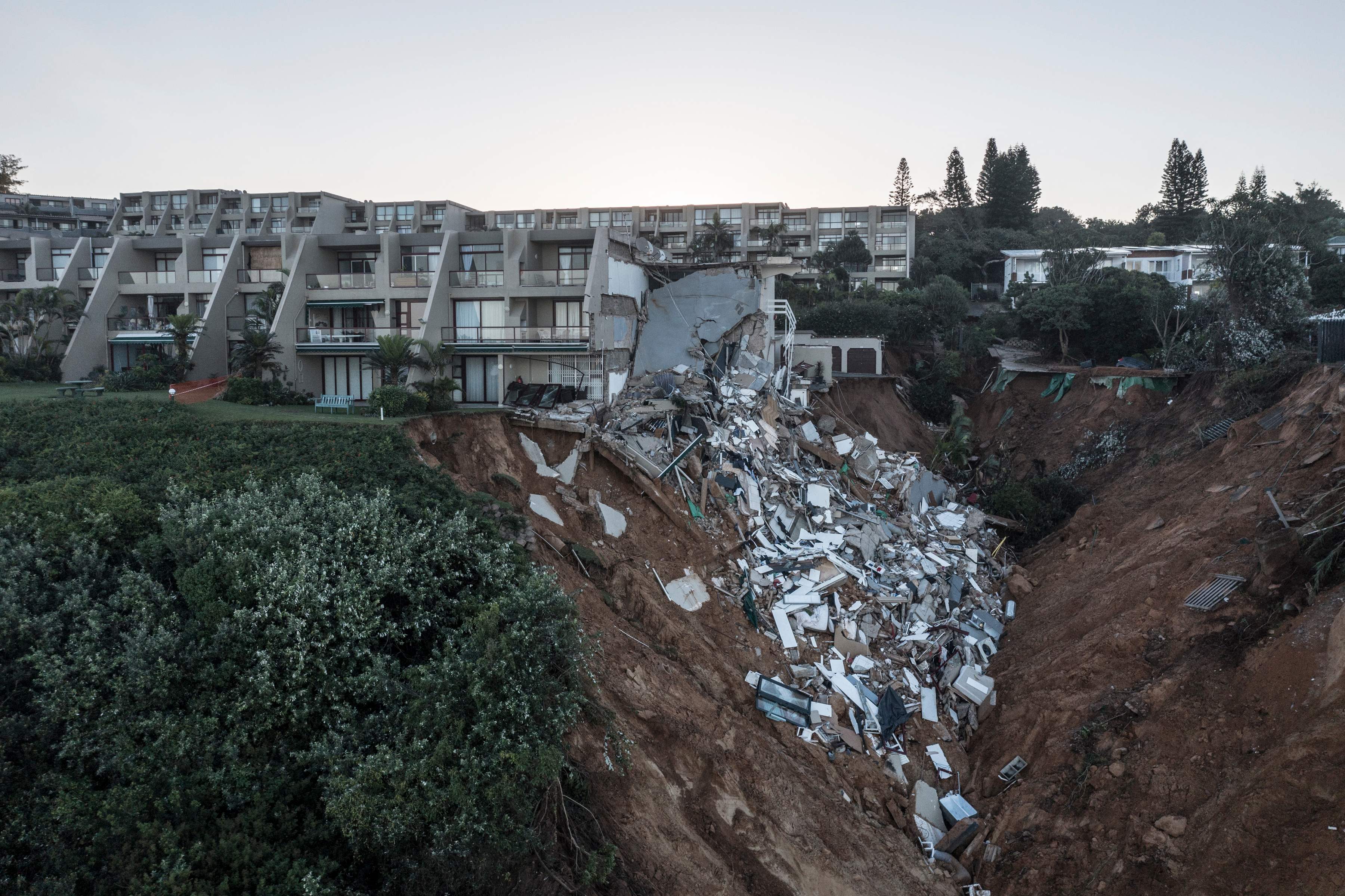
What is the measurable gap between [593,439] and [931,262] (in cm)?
4687

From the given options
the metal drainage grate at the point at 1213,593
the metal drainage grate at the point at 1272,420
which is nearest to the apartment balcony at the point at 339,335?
the metal drainage grate at the point at 1213,593

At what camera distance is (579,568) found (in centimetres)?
1833

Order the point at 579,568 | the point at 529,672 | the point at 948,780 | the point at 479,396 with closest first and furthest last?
the point at 529,672 < the point at 948,780 < the point at 579,568 < the point at 479,396

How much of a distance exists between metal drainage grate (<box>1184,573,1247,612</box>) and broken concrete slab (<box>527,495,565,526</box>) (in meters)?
14.8

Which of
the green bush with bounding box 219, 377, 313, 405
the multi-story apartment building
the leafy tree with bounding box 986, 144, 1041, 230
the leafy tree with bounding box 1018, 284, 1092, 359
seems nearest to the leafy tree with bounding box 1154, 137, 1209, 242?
the leafy tree with bounding box 986, 144, 1041, 230

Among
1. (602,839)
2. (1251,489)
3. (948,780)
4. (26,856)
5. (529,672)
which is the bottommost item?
(948,780)

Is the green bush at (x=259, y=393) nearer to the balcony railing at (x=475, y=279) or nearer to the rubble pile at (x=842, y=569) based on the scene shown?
the balcony railing at (x=475, y=279)

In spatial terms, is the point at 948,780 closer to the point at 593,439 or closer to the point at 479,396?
the point at 593,439

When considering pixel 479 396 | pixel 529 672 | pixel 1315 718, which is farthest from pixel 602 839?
pixel 479 396

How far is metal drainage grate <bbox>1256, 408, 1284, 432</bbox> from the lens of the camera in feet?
71.9

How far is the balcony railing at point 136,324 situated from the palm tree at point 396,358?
12441mm

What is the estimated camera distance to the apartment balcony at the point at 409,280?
30547mm

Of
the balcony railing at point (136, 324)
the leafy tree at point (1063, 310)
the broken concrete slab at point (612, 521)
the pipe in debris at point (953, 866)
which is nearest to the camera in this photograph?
the pipe in debris at point (953, 866)

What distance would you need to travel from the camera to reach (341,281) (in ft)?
104
